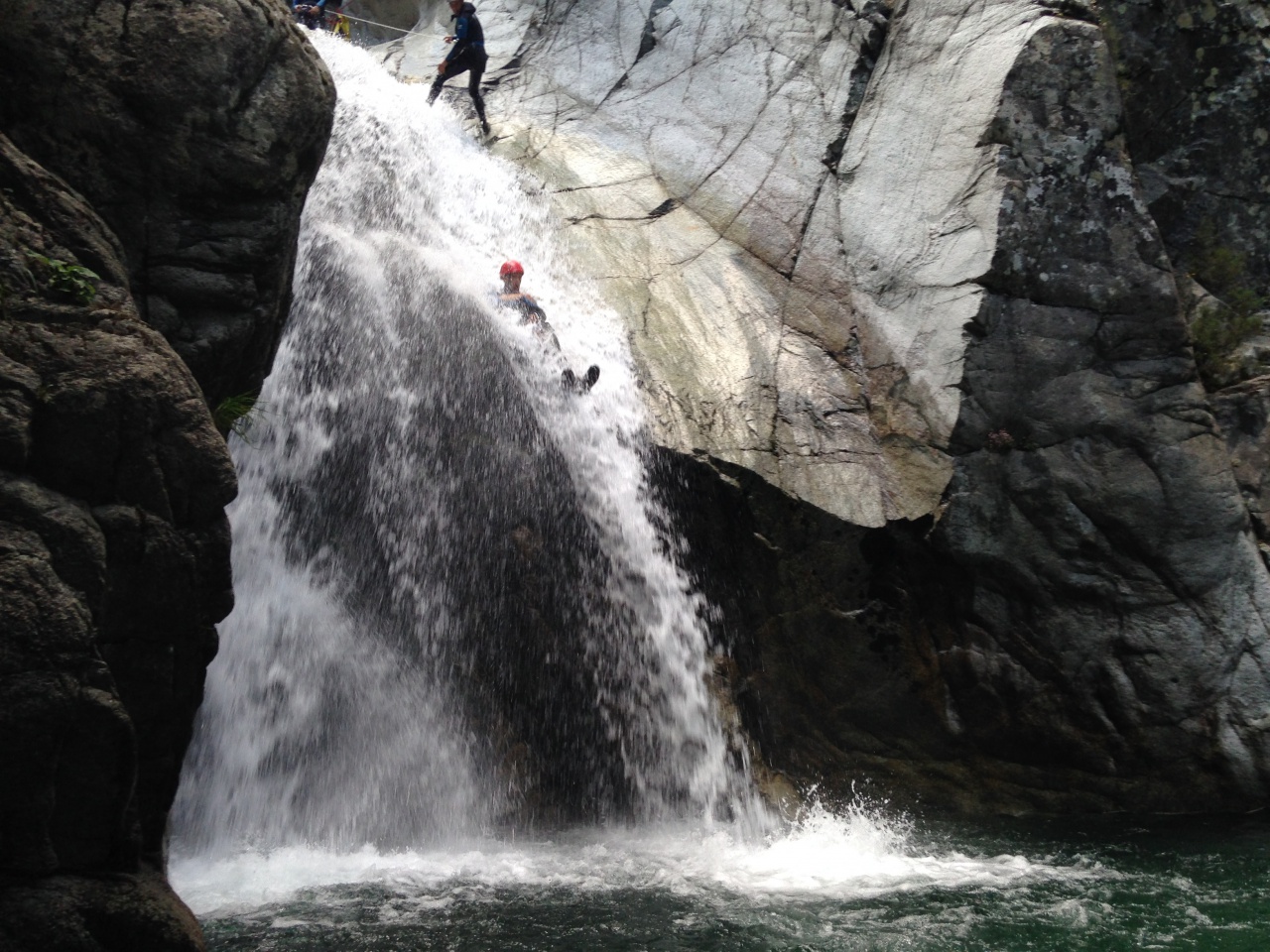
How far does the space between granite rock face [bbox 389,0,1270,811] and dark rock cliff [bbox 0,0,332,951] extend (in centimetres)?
471

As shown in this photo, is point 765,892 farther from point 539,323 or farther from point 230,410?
point 539,323

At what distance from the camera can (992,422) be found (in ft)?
33.5

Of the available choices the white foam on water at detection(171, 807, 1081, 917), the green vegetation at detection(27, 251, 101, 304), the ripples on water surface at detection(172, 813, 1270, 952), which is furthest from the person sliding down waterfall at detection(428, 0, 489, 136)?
the green vegetation at detection(27, 251, 101, 304)

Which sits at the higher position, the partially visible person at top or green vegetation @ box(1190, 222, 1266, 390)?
the partially visible person at top

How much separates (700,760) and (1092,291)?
18.9ft

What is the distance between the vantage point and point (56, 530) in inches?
168

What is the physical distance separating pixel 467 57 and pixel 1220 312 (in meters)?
9.52

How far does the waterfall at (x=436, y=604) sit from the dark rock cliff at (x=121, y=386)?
6.57 ft

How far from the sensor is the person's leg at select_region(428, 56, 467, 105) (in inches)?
557

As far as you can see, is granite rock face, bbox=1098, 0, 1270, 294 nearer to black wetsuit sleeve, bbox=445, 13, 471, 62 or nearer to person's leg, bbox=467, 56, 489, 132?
person's leg, bbox=467, 56, 489, 132

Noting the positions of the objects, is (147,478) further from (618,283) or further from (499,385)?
(618,283)

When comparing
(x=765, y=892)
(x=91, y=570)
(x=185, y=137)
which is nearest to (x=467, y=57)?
(x=185, y=137)

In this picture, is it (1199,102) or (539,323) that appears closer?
(539,323)

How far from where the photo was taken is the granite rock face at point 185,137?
5.96 metres
